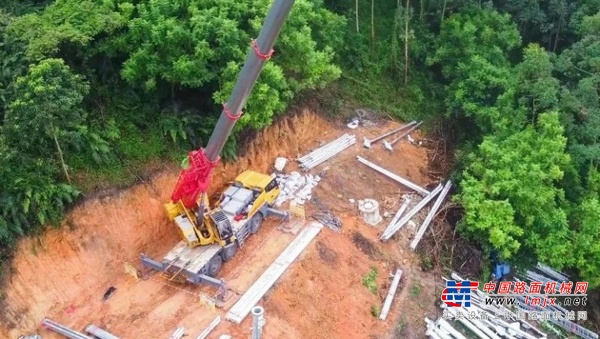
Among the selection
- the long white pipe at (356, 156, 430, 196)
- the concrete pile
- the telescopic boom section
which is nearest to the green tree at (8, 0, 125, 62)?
the telescopic boom section

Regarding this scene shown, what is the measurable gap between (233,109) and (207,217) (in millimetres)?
5523

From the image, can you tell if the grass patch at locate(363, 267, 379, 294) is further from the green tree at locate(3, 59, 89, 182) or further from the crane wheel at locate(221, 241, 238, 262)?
the green tree at locate(3, 59, 89, 182)

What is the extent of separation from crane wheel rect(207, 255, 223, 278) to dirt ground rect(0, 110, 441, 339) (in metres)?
0.33

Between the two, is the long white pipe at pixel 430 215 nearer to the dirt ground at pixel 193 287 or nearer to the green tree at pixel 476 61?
the dirt ground at pixel 193 287

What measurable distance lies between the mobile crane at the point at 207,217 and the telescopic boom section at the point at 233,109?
0.03m

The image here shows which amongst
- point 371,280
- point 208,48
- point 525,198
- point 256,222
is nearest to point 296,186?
point 256,222

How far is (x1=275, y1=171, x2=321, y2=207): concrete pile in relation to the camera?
24.1 meters

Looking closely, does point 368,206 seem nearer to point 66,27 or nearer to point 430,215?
point 430,215

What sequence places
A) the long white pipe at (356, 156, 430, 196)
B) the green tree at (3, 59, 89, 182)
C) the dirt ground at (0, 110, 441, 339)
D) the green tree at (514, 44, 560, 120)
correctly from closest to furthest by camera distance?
the green tree at (3, 59, 89, 182) < the dirt ground at (0, 110, 441, 339) < the green tree at (514, 44, 560, 120) < the long white pipe at (356, 156, 430, 196)

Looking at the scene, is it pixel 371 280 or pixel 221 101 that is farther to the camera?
pixel 371 280

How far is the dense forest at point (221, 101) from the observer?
1873 cm

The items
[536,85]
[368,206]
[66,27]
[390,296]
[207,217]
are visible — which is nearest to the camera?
[66,27]

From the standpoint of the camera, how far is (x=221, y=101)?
20984 mm

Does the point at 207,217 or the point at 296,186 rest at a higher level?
the point at 207,217
